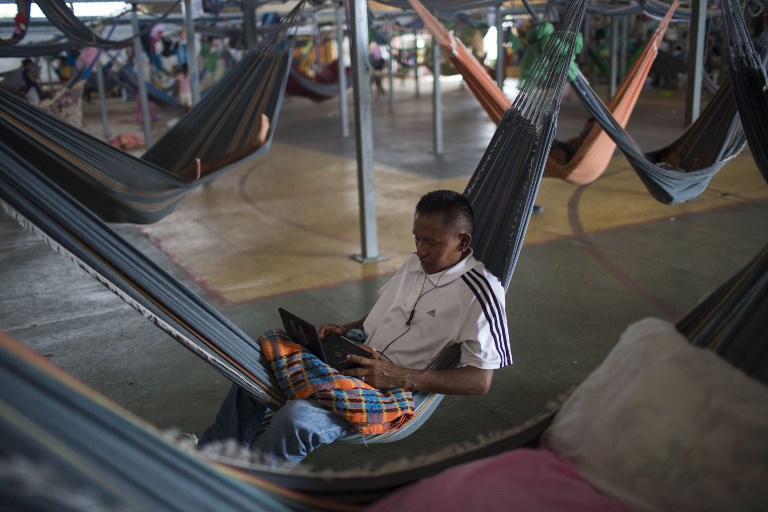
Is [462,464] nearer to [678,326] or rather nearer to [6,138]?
→ [678,326]

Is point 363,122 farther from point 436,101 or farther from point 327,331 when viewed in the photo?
point 436,101

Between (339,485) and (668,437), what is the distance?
18.5 inches

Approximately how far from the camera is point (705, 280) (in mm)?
3166

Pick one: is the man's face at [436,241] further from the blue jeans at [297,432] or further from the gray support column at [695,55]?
the gray support column at [695,55]

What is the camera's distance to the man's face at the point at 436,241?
1.61 m

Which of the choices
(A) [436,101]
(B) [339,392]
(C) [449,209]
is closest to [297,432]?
(B) [339,392]

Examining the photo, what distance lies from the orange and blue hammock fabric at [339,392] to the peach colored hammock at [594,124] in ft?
7.09

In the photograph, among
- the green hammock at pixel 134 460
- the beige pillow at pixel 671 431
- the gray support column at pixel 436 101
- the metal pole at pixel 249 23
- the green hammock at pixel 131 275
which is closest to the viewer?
the green hammock at pixel 134 460

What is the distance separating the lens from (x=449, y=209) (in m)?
1.61

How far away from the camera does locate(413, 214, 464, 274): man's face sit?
161 cm

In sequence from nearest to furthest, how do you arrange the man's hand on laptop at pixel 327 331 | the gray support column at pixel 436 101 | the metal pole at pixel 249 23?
the man's hand on laptop at pixel 327 331
the metal pole at pixel 249 23
the gray support column at pixel 436 101

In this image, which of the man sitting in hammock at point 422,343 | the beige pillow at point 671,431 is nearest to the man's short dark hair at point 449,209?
the man sitting in hammock at point 422,343

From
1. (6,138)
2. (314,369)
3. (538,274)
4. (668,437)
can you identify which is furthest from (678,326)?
(538,274)

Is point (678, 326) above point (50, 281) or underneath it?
above
